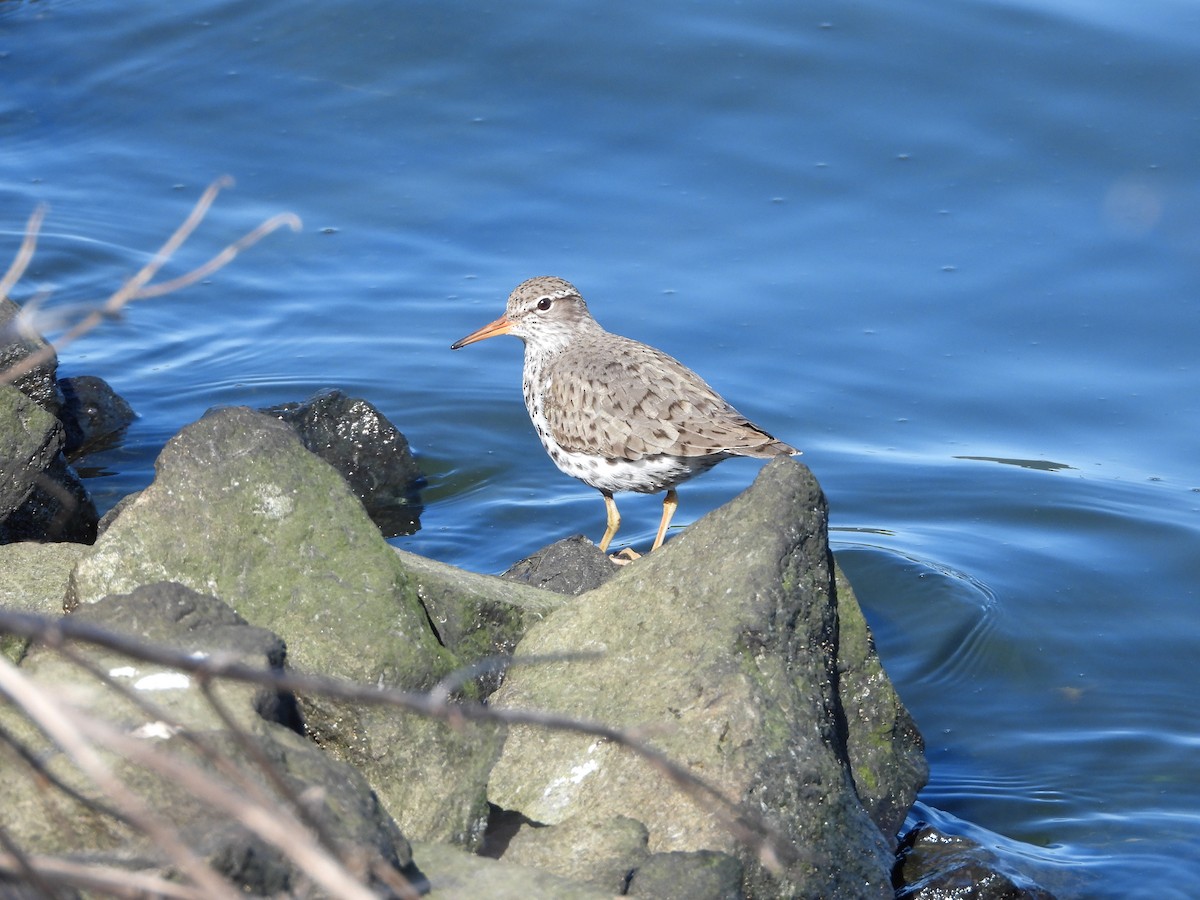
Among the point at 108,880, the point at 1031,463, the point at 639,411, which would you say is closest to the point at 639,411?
the point at 639,411

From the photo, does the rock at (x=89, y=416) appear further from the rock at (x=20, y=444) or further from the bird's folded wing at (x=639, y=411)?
the bird's folded wing at (x=639, y=411)

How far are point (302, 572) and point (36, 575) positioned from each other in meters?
1.06

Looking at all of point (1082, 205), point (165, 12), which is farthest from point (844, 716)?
point (165, 12)

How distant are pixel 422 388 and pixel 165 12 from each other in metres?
6.74

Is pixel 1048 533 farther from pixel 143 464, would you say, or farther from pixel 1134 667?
pixel 143 464

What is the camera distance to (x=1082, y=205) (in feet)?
35.2

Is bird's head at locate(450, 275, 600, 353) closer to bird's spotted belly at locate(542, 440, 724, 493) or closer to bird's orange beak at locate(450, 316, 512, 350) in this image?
bird's orange beak at locate(450, 316, 512, 350)

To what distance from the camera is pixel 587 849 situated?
4094 mm

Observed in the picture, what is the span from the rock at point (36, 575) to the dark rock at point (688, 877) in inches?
82.9

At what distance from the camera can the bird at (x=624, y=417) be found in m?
6.88

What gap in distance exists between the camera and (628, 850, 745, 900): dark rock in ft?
12.6

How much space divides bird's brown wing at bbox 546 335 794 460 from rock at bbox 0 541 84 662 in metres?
2.67

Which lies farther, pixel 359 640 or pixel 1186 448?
pixel 1186 448

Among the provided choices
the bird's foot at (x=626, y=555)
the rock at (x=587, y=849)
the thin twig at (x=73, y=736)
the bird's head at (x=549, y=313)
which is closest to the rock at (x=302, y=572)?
the rock at (x=587, y=849)
